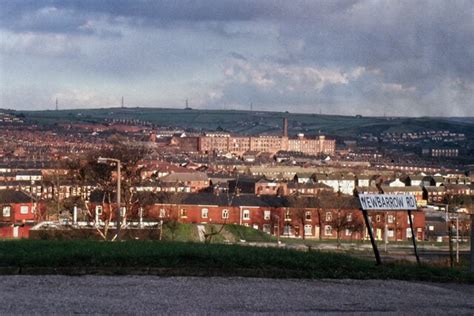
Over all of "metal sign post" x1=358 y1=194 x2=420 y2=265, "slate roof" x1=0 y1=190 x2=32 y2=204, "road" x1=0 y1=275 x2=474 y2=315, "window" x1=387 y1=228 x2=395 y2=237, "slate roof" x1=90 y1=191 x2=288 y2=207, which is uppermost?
"metal sign post" x1=358 y1=194 x2=420 y2=265

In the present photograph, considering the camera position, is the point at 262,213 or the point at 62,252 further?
the point at 262,213

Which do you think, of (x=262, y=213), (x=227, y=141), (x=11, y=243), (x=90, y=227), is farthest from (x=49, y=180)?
(x=227, y=141)

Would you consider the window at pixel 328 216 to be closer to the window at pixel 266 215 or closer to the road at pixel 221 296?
the window at pixel 266 215

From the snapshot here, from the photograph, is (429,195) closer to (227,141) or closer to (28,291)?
(28,291)

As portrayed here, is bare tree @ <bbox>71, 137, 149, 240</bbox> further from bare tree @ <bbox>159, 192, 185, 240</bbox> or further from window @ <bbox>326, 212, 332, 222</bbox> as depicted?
window @ <bbox>326, 212, 332, 222</bbox>

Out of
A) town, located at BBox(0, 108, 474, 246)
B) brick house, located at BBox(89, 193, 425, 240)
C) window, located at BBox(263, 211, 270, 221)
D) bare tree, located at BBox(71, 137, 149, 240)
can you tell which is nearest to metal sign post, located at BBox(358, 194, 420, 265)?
town, located at BBox(0, 108, 474, 246)

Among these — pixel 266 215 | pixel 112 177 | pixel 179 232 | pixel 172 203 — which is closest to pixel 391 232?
pixel 266 215
